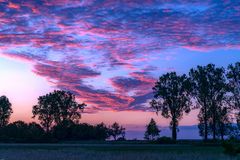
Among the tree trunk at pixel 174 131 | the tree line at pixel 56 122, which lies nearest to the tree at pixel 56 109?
the tree line at pixel 56 122

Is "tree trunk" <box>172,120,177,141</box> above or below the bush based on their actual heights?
above

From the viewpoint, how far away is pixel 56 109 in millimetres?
131000

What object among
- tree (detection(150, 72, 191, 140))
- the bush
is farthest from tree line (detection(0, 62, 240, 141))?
the bush

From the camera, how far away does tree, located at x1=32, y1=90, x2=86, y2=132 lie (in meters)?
130

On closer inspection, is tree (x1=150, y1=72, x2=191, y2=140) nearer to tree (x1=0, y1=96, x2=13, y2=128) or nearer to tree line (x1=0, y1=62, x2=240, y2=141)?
tree line (x1=0, y1=62, x2=240, y2=141)

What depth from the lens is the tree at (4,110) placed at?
451ft

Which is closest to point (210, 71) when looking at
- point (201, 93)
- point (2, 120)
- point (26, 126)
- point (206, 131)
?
point (201, 93)

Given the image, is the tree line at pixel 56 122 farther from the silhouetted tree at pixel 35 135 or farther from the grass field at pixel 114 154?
the grass field at pixel 114 154

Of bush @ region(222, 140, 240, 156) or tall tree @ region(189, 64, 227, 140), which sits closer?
bush @ region(222, 140, 240, 156)

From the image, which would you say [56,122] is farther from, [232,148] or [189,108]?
[232,148]

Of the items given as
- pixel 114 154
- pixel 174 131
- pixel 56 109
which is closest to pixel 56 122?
pixel 56 109

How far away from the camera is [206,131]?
9544cm

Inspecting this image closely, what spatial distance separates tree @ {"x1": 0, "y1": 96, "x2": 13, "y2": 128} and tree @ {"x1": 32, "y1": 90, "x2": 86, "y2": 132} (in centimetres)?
1265

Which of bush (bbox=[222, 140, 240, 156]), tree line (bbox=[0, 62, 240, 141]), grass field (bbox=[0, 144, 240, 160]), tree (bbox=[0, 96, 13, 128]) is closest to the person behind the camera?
bush (bbox=[222, 140, 240, 156])
